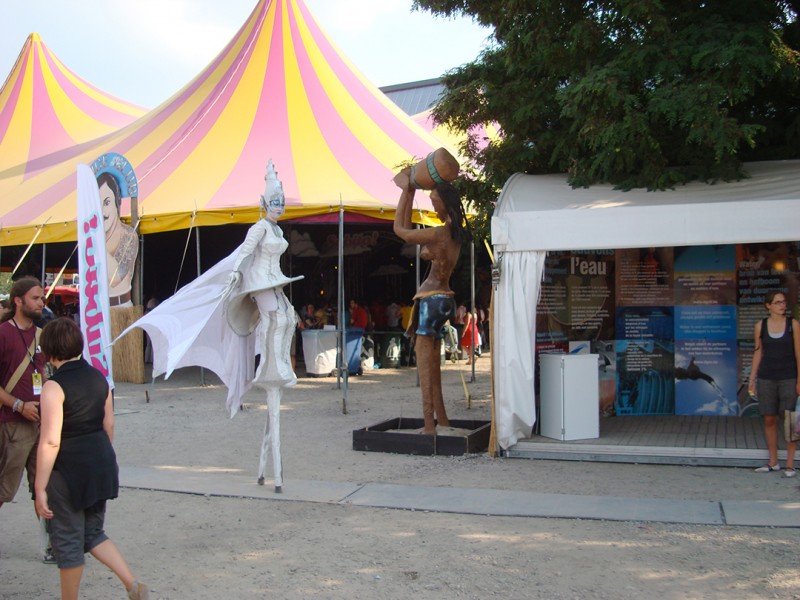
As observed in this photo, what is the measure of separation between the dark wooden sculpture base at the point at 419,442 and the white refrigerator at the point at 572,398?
0.72m

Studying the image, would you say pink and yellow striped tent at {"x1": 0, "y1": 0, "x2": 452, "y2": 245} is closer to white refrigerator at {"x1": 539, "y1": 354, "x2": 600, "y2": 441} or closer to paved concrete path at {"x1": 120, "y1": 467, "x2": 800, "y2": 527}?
white refrigerator at {"x1": 539, "y1": 354, "x2": 600, "y2": 441}

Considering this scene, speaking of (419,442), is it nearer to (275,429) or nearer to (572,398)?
(572,398)

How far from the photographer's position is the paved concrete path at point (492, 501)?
5562 millimetres

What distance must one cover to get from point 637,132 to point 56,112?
18637 mm

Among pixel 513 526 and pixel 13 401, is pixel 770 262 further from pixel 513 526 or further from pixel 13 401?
pixel 13 401

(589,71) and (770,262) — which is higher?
(589,71)

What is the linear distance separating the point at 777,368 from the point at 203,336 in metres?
4.65

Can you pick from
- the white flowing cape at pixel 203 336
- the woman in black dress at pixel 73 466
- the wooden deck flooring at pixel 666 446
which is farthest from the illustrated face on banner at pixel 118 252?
the woman in black dress at pixel 73 466

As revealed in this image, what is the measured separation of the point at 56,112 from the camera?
2178cm

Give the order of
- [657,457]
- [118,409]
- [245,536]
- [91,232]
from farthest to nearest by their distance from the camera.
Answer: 1. [118,409]
2. [657,457]
3. [91,232]
4. [245,536]

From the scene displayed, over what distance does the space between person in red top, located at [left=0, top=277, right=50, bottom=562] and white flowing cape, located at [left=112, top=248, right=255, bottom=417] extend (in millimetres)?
929

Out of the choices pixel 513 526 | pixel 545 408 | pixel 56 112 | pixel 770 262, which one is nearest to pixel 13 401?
pixel 513 526

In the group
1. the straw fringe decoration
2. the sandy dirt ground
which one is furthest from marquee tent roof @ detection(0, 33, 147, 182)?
the sandy dirt ground

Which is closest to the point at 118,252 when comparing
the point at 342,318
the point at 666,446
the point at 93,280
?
the point at 342,318
